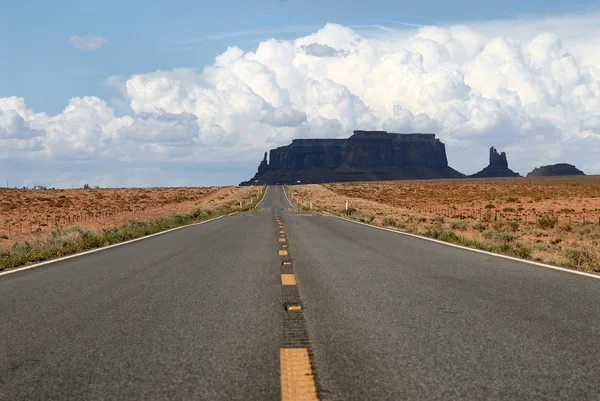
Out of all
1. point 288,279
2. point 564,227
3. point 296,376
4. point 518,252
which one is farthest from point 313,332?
point 564,227

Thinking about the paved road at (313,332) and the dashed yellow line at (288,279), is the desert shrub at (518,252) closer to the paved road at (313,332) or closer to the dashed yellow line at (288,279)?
the paved road at (313,332)

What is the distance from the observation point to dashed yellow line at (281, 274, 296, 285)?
891cm

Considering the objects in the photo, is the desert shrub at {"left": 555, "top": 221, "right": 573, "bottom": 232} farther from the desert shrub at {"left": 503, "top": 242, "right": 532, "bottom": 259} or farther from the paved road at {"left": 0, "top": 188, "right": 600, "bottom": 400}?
the paved road at {"left": 0, "top": 188, "right": 600, "bottom": 400}

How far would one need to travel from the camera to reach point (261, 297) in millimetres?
7738

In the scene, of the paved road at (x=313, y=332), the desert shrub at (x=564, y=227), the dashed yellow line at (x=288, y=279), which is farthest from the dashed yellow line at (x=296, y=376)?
the desert shrub at (x=564, y=227)

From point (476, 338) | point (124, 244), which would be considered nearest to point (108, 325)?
point (476, 338)

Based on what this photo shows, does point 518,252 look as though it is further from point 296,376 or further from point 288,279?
point 296,376

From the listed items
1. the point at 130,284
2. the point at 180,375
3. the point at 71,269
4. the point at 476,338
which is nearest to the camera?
the point at 180,375

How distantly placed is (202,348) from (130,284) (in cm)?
406

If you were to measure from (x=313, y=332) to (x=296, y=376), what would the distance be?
4.61ft

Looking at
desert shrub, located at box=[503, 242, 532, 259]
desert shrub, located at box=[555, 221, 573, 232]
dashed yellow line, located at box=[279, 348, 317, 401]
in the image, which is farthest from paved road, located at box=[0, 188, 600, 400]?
desert shrub, located at box=[555, 221, 573, 232]

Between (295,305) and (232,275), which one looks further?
(232,275)

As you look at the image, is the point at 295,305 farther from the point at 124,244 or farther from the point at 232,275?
the point at 124,244

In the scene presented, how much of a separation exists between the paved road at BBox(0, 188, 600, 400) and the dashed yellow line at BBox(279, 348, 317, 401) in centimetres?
7
